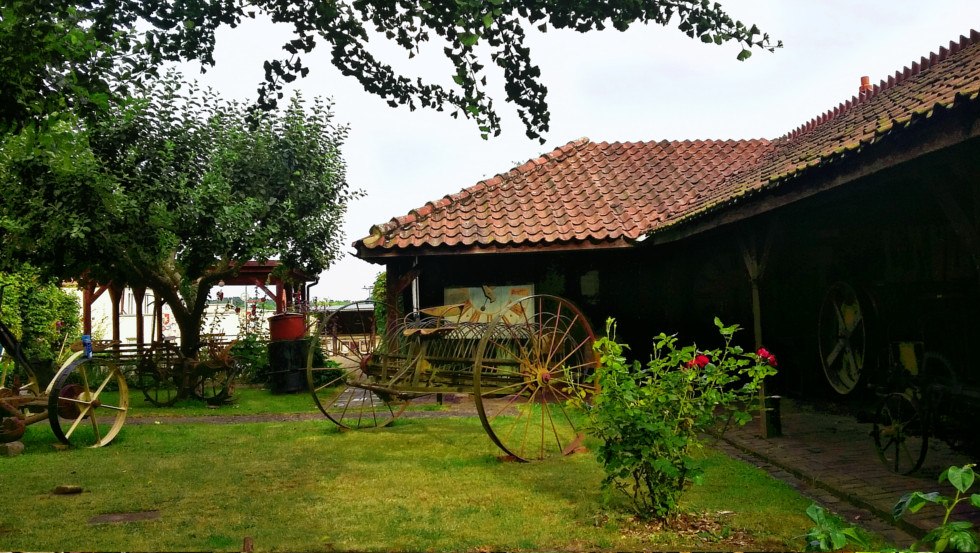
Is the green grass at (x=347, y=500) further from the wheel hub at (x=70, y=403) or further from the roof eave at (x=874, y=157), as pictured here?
the roof eave at (x=874, y=157)

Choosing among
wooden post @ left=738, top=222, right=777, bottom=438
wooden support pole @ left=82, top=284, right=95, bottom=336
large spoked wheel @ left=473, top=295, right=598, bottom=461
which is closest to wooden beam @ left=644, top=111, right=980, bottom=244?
wooden post @ left=738, top=222, right=777, bottom=438

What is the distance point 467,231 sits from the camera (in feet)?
36.8

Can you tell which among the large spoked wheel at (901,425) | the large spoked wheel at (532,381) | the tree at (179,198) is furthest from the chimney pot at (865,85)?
the tree at (179,198)

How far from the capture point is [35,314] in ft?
57.5

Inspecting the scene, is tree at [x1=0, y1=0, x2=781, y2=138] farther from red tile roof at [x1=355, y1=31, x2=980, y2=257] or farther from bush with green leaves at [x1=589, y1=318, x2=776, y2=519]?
red tile roof at [x1=355, y1=31, x2=980, y2=257]

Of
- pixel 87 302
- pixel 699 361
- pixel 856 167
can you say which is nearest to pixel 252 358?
pixel 87 302

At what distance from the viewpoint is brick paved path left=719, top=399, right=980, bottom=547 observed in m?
4.65

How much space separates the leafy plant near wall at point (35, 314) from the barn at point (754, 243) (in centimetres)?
1005

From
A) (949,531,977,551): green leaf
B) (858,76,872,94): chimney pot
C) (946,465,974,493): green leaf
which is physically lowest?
(949,531,977,551): green leaf

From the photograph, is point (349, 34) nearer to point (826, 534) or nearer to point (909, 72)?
point (826, 534)

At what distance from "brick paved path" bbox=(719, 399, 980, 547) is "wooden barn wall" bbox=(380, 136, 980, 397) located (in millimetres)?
1170

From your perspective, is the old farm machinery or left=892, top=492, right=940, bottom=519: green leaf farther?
the old farm machinery

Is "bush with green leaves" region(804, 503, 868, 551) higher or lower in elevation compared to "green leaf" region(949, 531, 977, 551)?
lower

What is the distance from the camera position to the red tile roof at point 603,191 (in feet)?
33.1
